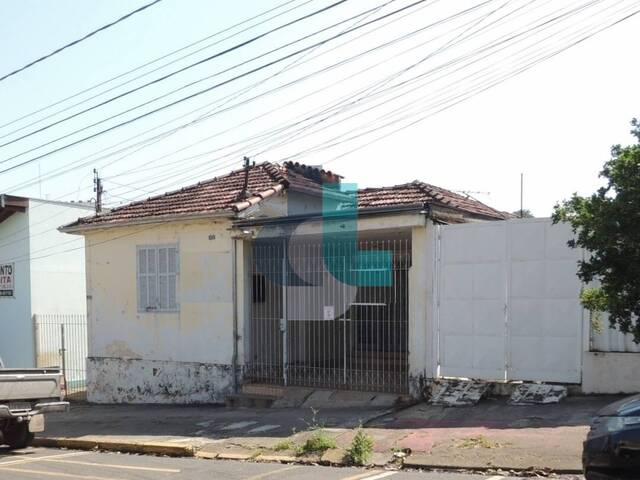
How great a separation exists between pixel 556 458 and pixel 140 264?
406 inches

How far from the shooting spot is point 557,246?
10141mm

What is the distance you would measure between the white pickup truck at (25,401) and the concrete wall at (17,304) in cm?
984

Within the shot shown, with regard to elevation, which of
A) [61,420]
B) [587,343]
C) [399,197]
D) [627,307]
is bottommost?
[61,420]

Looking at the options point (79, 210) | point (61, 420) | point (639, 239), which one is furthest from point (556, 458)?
point (79, 210)

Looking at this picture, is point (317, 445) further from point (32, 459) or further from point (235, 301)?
point (235, 301)

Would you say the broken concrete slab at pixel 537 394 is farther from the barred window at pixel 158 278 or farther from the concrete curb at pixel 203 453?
the barred window at pixel 158 278

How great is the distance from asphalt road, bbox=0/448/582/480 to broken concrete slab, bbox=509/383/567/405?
3.21 metres

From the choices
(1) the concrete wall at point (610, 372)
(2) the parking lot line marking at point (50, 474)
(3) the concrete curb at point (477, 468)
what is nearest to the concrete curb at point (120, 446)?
(2) the parking lot line marking at point (50, 474)

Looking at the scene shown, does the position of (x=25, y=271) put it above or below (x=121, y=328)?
above

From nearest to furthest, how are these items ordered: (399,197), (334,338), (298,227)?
(298,227)
(399,197)
(334,338)

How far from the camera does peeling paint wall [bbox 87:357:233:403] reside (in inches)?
528

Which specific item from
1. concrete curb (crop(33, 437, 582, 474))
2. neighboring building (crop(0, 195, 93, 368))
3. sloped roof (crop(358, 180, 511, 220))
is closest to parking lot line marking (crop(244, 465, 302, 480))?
concrete curb (crop(33, 437, 582, 474))

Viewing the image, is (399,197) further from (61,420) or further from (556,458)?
(61,420)

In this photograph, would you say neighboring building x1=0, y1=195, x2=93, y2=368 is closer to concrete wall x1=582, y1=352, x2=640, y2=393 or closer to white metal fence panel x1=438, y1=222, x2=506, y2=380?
white metal fence panel x1=438, y1=222, x2=506, y2=380
